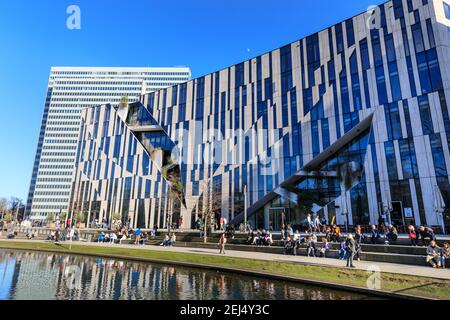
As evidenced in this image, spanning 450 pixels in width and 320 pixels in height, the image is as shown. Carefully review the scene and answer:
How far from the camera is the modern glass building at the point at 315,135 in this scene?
30844 mm

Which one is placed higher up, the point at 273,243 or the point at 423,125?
the point at 423,125

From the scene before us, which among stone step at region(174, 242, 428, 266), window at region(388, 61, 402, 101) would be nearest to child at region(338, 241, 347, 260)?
stone step at region(174, 242, 428, 266)

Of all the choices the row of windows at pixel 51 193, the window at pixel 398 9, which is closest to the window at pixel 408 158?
the window at pixel 398 9

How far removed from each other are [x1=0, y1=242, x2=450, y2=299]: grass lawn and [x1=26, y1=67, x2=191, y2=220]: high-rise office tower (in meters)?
107

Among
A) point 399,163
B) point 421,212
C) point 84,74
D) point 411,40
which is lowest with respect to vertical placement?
point 421,212

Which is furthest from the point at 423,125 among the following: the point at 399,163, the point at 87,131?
the point at 87,131

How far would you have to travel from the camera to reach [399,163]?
31.6 meters

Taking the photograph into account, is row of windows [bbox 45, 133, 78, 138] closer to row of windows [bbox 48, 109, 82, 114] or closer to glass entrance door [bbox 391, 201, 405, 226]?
row of windows [bbox 48, 109, 82, 114]

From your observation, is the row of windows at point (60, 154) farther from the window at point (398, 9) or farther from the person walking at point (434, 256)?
the person walking at point (434, 256)

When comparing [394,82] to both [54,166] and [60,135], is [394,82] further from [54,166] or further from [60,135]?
[60,135]

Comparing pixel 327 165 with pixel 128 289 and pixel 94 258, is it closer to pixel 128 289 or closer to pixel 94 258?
pixel 94 258

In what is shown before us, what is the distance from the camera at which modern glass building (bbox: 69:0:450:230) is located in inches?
1214

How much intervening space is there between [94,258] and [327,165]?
2999 centimetres
